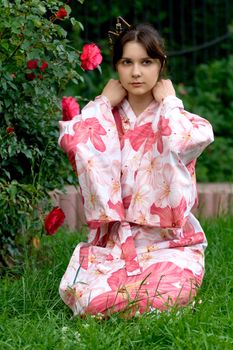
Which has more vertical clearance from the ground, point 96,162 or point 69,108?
point 69,108

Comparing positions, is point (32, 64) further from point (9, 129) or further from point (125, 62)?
point (125, 62)

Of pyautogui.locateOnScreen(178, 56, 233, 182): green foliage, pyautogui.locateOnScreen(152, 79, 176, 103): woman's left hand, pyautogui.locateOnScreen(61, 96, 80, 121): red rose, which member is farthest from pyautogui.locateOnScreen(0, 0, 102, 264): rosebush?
pyautogui.locateOnScreen(178, 56, 233, 182): green foliage

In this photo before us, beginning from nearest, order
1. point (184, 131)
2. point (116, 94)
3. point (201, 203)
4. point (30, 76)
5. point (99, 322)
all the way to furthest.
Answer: point (99, 322), point (184, 131), point (116, 94), point (30, 76), point (201, 203)

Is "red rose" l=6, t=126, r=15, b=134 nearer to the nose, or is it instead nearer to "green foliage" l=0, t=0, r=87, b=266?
"green foliage" l=0, t=0, r=87, b=266

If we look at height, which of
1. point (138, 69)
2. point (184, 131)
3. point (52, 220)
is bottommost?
point (52, 220)

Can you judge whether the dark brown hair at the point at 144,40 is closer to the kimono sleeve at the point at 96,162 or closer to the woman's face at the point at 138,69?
the woman's face at the point at 138,69

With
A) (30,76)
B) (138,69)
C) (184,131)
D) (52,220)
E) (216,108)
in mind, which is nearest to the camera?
(184,131)

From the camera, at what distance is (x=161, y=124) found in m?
4.41

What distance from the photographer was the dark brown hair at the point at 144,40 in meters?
4.47

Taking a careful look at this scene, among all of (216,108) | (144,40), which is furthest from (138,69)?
(216,108)

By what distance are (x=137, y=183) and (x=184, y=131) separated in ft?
0.95

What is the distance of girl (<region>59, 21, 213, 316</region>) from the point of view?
14.2 ft

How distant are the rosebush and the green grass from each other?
27 centimetres

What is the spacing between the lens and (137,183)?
4.46 m
